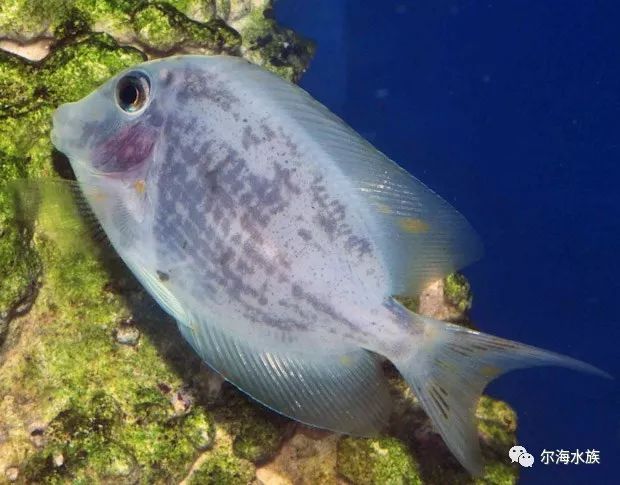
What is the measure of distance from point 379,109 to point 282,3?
147 centimetres

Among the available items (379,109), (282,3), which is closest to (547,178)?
(379,109)

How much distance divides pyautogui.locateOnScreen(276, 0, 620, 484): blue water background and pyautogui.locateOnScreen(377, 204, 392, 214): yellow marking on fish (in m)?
4.22

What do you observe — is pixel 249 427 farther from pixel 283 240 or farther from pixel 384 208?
pixel 384 208

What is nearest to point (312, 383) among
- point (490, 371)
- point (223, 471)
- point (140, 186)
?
point (490, 371)

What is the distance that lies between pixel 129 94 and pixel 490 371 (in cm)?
131

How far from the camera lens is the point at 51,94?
87.1 inches

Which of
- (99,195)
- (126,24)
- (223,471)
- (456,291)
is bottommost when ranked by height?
(223,471)

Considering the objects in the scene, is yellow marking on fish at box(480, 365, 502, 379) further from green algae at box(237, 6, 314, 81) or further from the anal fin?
green algae at box(237, 6, 314, 81)

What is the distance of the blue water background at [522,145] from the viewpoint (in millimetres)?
5094

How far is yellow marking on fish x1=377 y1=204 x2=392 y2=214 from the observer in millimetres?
1551

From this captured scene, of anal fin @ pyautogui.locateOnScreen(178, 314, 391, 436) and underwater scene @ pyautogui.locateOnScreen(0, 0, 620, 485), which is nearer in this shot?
underwater scene @ pyautogui.locateOnScreen(0, 0, 620, 485)

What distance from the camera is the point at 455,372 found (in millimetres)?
1625

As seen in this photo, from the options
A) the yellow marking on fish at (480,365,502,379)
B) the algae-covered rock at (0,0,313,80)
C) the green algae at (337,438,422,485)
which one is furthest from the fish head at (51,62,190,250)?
the green algae at (337,438,422,485)

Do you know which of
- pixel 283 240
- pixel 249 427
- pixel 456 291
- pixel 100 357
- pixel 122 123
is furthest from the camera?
pixel 456 291
